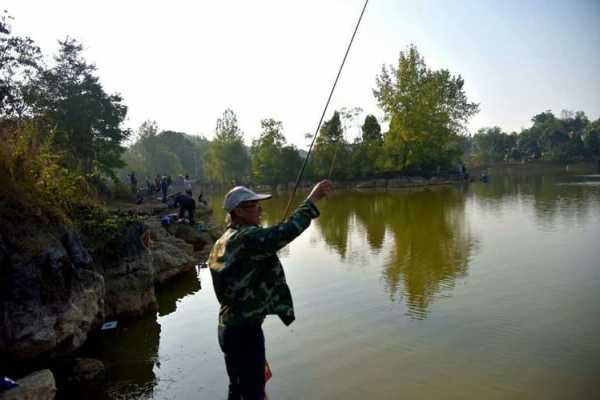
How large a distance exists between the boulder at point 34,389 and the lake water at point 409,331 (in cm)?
77

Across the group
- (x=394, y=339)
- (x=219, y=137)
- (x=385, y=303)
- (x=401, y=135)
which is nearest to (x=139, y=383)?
(x=394, y=339)

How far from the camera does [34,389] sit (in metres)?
5.16

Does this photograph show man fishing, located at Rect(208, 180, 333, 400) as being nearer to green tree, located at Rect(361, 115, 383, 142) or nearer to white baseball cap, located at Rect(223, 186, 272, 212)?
white baseball cap, located at Rect(223, 186, 272, 212)

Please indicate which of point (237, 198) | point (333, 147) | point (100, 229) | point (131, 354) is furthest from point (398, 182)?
point (237, 198)

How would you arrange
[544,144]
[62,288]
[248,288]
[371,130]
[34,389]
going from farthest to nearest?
[544,144] → [371,130] → [62,288] → [34,389] → [248,288]

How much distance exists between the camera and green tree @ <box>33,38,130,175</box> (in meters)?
26.6

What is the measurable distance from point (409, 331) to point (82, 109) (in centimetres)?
2671

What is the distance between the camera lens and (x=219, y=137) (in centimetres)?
7069

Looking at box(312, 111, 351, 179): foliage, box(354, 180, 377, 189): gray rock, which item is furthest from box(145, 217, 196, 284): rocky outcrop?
box(312, 111, 351, 179): foliage

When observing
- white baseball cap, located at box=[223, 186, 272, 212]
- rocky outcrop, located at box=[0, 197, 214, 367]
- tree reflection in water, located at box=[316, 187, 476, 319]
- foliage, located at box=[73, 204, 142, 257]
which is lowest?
tree reflection in water, located at box=[316, 187, 476, 319]

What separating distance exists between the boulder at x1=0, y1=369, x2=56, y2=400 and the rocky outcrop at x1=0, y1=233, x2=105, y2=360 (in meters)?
0.49

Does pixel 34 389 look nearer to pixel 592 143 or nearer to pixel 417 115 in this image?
pixel 417 115

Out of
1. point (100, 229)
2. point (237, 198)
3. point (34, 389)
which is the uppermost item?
point (237, 198)

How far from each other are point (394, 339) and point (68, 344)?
4.83 meters
